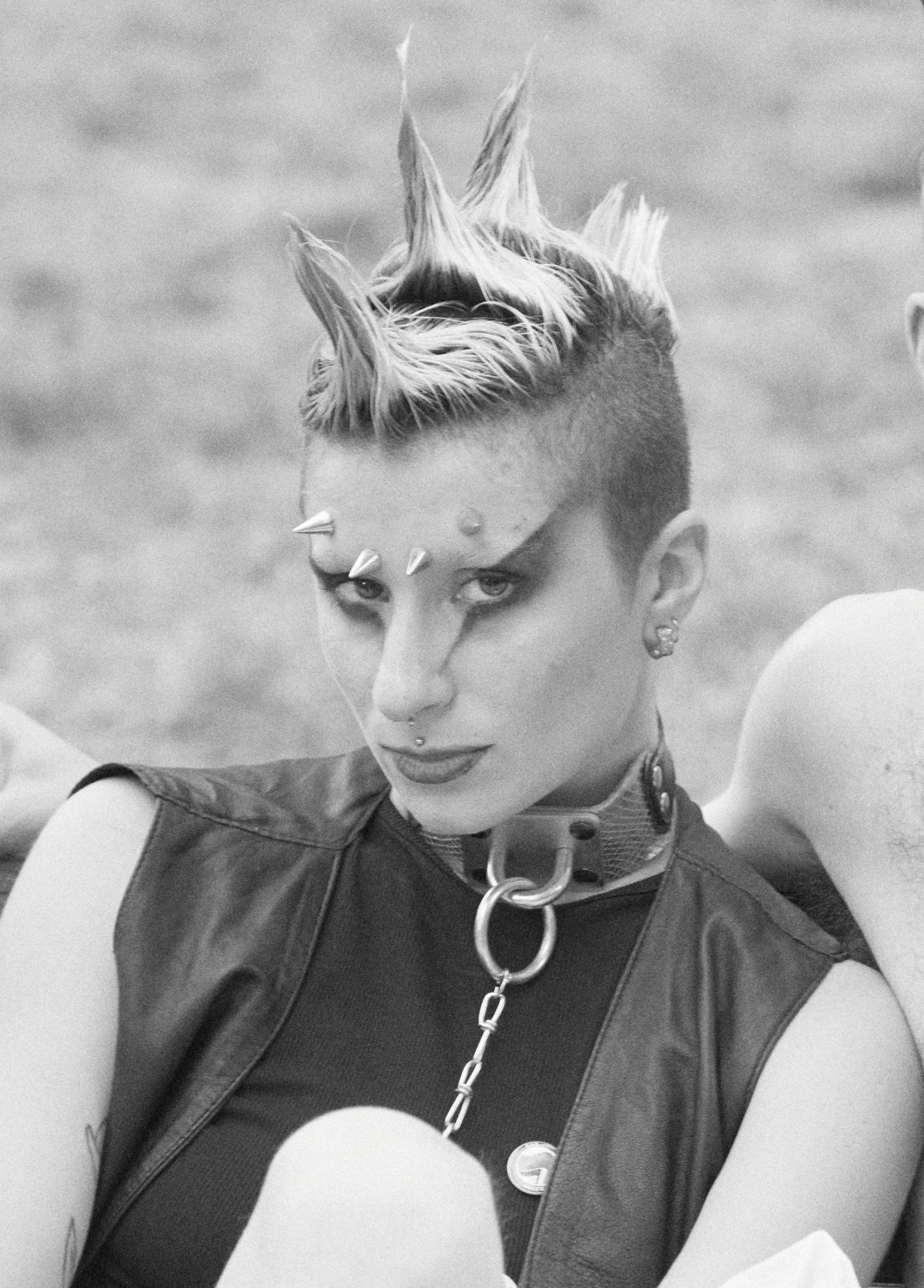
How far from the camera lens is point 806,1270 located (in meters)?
1.76

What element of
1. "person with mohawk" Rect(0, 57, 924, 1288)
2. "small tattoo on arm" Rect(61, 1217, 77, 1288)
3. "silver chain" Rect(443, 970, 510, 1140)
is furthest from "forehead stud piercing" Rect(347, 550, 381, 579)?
"small tattoo on arm" Rect(61, 1217, 77, 1288)

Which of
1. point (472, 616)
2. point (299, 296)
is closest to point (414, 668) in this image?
point (472, 616)

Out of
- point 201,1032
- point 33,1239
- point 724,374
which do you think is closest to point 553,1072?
point 201,1032

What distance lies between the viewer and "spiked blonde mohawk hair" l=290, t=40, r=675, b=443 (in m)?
2.03

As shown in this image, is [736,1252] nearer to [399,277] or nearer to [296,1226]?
[296,1226]

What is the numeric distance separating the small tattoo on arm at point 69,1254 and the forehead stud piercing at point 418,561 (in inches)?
27.9

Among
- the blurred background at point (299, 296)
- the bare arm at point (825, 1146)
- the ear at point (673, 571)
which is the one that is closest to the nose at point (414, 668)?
the ear at point (673, 571)

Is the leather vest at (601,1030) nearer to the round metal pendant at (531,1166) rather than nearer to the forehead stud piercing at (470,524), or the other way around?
the round metal pendant at (531,1166)

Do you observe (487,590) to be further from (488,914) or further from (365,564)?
(488,914)

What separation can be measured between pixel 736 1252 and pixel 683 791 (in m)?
0.57

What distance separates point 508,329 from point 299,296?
4294mm

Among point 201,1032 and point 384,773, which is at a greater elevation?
point 384,773

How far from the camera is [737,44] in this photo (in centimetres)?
784

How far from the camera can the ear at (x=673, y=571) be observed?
2.17 m
